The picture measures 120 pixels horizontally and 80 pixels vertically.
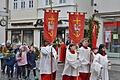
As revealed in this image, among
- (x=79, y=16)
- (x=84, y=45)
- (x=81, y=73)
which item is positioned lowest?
(x=81, y=73)

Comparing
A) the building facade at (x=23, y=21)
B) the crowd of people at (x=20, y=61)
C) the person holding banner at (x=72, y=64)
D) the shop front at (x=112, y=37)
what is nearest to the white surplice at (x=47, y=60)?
the person holding banner at (x=72, y=64)

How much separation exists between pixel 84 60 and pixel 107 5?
1905cm

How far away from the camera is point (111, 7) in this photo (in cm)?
3180

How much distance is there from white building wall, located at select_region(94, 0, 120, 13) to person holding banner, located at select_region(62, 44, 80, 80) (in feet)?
60.9

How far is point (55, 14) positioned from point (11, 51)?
3.80 meters

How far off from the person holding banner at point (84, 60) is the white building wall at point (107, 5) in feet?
59.1

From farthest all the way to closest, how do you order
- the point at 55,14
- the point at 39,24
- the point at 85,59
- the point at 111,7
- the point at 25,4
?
the point at 25,4 → the point at 39,24 → the point at 111,7 → the point at 55,14 → the point at 85,59

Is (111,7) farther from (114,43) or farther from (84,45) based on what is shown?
(84,45)

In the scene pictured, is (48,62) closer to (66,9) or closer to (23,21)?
(66,9)

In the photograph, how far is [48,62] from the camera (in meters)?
14.2

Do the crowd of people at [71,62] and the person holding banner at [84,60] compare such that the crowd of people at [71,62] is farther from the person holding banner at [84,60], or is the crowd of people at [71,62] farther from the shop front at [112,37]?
the shop front at [112,37]

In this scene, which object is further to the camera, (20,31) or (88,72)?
(20,31)

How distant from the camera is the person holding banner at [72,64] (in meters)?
13.2

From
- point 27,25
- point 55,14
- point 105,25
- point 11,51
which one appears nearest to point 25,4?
point 27,25
